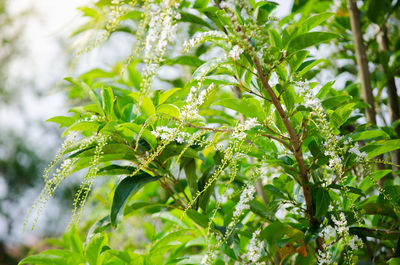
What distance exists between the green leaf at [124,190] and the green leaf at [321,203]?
347mm

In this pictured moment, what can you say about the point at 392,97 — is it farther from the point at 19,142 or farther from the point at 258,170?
the point at 19,142

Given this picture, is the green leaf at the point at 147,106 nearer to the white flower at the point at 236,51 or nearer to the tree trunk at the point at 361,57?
the white flower at the point at 236,51

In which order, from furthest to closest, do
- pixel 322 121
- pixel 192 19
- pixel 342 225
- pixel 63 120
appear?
pixel 192 19
pixel 63 120
pixel 342 225
pixel 322 121

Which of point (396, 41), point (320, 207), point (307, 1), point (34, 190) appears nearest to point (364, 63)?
point (307, 1)

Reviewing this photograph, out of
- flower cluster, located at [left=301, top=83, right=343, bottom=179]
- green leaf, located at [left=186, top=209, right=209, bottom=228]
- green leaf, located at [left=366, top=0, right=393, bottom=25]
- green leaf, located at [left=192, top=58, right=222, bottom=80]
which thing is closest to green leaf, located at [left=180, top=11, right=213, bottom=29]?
green leaf, located at [left=192, top=58, right=222, bottom=80]

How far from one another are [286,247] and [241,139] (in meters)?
0.38

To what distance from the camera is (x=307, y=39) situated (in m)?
0.63

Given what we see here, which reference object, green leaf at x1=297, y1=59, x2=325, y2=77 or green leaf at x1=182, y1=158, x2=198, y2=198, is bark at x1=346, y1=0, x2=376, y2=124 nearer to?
green leaf at x1=297, y1=59, x2=325, y2=77

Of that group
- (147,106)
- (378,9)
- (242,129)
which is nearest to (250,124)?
(242,129)

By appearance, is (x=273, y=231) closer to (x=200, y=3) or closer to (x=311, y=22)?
(x=311, y=22)

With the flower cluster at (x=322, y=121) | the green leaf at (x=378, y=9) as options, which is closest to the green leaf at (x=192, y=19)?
the flower cluster at (x=322, y=121)

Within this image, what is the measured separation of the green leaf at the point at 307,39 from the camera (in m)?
0.63

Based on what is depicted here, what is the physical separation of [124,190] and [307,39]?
0.49 metres

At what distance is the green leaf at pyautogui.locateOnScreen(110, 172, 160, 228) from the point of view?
2.44ft
